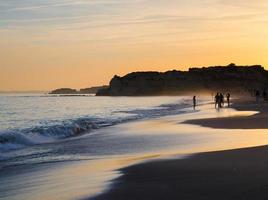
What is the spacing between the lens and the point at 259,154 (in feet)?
40.6

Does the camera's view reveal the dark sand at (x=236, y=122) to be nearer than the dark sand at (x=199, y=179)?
No

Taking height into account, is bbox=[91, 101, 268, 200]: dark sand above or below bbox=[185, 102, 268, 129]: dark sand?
above

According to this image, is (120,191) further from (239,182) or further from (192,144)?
(192,144)

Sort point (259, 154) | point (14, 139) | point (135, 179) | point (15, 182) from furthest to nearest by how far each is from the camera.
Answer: point (14, 139)
point (259, 154)
point (15, 182)
point (135, 179)

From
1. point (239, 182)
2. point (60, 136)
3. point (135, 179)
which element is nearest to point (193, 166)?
A: point (135, 179)

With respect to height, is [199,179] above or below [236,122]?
above

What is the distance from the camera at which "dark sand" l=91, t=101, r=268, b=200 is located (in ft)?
26.8

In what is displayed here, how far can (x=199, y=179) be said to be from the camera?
31.1 feet

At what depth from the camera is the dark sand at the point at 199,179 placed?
816cm

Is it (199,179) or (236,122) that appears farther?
(236,122)

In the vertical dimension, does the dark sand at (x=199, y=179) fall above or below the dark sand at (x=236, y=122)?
above

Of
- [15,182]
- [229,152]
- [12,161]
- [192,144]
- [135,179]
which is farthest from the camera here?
[192,144]

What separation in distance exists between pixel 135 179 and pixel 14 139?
1142 centimetres

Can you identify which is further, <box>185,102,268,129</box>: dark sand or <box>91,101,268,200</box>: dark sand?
<box>185,102,268,129</box>: dark sand
